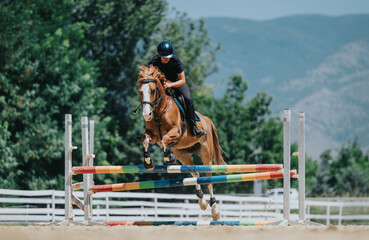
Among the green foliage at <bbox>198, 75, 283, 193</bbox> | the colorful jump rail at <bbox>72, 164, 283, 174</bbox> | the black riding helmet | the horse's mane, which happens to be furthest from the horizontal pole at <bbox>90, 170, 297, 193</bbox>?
the green foliage at <bbox>198, 75, 283, 193</bbox>

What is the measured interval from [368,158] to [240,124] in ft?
116

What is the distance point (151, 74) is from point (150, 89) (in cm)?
27

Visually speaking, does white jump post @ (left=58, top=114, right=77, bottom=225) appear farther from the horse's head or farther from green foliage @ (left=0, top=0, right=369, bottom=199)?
green foliage @ (left=0, top=0, right=369, bottom=199)

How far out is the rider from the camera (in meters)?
7.74

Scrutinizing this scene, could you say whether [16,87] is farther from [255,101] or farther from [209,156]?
[255,101]

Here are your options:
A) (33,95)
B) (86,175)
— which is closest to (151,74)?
(86,175)

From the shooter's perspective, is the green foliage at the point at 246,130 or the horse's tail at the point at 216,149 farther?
the green foliage at the point at 246,130

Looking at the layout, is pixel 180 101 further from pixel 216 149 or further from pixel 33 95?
pixel 33 95

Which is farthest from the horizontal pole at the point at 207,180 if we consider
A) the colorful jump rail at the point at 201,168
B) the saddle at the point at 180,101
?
the saddle at the point at 180,101

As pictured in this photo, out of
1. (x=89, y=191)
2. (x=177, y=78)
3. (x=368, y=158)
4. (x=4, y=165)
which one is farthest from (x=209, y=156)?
(x=368, y=158)

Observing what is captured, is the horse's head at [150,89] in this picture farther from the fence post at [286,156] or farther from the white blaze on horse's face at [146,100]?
the fence post at [286,156]

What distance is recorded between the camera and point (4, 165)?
20.9m

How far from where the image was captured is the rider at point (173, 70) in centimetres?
774

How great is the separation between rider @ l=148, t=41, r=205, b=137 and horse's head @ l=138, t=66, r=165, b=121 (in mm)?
225
